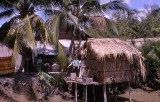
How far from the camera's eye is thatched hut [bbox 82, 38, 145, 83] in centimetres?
1467

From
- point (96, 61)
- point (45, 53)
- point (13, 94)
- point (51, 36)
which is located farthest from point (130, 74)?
point (45, 53)

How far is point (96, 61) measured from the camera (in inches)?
601

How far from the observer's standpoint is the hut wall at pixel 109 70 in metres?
15.0

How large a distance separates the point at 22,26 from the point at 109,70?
450cm

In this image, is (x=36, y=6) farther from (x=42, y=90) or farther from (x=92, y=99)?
(x=92, y=99)

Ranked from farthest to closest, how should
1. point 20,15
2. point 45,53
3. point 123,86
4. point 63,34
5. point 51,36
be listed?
1. point 63,34
2. point 45,53
3. point 123,86
4. point 20,15
5. point 51,36

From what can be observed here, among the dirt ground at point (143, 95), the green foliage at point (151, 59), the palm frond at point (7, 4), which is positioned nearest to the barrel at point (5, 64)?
the palm frond at point (7, 4)

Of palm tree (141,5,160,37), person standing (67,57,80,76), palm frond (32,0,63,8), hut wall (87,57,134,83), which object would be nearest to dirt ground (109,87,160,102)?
hut wall (87,57,134,83)

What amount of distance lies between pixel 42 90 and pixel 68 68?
1.95m

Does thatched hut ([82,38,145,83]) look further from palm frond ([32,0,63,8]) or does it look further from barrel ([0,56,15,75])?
barrel ([0,56,15,75])

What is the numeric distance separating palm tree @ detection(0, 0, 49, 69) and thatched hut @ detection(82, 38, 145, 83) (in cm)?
242

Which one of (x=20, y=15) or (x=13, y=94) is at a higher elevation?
(x=20, y=15)

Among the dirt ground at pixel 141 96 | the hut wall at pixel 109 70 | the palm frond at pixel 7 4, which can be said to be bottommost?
the dirt ground at pixel 141 96

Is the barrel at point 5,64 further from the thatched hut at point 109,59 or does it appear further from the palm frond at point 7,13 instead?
the thatched hut at point 109,59
